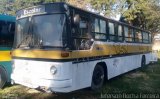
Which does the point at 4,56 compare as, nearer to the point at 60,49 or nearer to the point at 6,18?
the point at 6,18

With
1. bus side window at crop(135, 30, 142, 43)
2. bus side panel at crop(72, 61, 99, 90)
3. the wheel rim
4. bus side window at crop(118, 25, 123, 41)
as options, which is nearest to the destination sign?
bus side panel at crop(72, 61, 99, 90)

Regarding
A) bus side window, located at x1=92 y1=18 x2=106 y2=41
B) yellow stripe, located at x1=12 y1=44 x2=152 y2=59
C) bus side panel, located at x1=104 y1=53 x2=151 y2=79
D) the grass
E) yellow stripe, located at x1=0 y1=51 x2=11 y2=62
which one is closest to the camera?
yellow stripe, located at x1=12 y1=44 x2=152 y2=59

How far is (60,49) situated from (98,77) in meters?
2.77

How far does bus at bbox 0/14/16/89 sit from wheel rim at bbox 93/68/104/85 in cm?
340

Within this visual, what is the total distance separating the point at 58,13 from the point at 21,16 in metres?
1.76

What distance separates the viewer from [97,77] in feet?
29.1

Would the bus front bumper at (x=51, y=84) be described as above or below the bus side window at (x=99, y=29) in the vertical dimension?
below

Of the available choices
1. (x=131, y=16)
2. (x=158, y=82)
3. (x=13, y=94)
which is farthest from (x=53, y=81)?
(x=131, y=16)

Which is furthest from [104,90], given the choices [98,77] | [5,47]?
[5,47]

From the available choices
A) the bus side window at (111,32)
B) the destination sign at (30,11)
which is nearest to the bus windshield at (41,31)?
the destination sign at (30,11)

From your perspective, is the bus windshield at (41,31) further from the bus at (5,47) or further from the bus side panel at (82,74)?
the bus at (5,47)

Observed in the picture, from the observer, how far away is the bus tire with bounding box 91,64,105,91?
8641mm

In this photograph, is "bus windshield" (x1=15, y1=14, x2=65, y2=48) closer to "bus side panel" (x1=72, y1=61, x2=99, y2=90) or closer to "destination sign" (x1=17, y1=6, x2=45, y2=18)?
"destination sign" (x1=17, y1=6, x2=45, y2=18)

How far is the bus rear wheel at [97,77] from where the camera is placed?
864 centimetres
